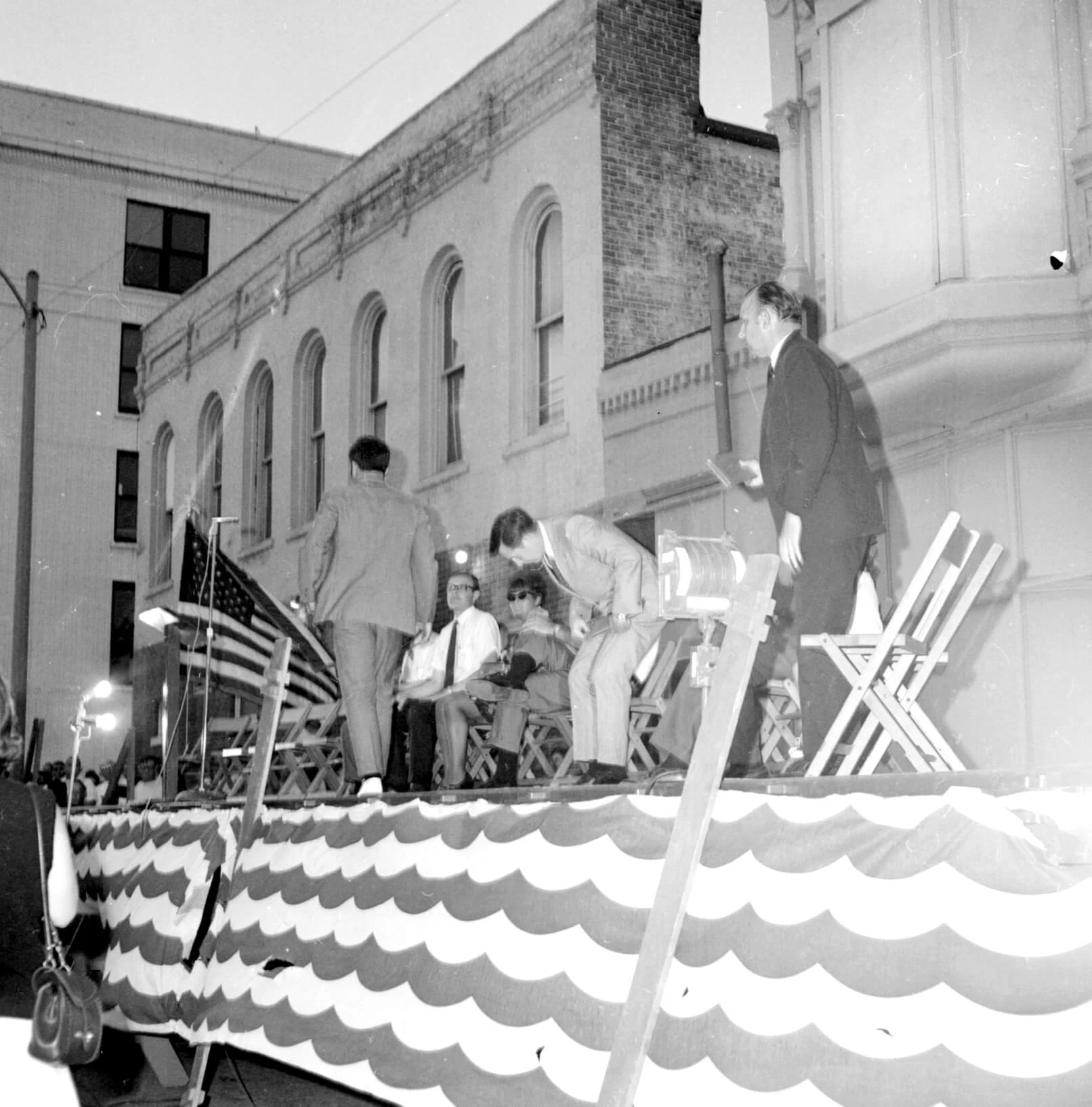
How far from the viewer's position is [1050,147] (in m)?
8.62

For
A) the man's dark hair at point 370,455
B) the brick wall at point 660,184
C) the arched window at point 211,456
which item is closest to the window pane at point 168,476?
the arched window at point 211,456

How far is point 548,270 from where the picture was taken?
14.5 m

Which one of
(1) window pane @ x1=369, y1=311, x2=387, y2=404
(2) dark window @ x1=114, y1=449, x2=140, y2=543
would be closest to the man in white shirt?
(1) window pane @ x1=369, y1=311, x2=387, y2=404

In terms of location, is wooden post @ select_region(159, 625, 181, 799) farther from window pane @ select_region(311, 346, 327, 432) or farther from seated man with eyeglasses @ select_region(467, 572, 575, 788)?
window pane @ select_region(311, 346, 327, 432)

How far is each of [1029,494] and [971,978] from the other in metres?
6.51

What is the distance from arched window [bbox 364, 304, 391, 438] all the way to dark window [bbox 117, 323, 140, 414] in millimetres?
8527

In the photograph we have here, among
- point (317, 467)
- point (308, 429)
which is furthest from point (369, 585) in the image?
point (308, 429)

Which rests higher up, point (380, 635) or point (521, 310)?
point (521, 310)

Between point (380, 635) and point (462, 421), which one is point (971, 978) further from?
point (462, 421)

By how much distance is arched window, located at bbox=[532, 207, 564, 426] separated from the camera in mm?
14219

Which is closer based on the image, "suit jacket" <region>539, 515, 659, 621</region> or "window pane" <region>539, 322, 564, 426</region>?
"suit jacket" <region>539, 515, 659, 621</region>

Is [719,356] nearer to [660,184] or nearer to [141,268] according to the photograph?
[660,184]

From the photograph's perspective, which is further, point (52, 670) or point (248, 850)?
point (52, 670)

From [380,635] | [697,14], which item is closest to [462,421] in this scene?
[697,14]
